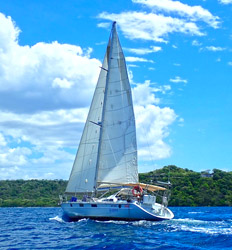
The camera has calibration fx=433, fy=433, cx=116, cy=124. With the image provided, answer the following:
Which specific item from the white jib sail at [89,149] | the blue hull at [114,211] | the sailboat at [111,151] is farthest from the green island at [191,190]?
the blue hull at [114,211]

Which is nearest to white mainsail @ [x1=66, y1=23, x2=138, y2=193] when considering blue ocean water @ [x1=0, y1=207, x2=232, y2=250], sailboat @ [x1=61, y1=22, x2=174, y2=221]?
sailboat @ [x1=61, y1=22, x2=174, y2=221]

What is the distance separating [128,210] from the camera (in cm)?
4000

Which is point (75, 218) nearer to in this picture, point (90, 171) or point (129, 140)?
point (90, 171)

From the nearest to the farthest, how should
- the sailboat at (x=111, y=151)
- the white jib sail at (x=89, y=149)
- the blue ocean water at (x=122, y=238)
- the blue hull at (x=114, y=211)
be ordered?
the blue ocean water at (x=122, y=238) → the blue hull at (x=114, y=211) → the sailboat at (x=111, y=151) → the white jib sail at (x=89, y=149)

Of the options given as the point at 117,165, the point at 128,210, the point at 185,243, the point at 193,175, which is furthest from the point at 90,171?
the point at 193,175

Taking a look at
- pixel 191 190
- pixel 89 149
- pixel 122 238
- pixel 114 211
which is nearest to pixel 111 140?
pixel 89 149

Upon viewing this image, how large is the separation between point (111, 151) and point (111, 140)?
1148mm

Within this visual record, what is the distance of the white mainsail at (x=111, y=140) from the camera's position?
1752 inches

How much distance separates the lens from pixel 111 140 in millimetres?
44844

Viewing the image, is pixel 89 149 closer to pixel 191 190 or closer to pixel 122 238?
pixel 122 238

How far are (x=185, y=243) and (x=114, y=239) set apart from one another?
4.83m

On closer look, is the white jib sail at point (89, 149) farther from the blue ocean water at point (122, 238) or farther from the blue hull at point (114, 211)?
the blue ocean water at point (122, 238)

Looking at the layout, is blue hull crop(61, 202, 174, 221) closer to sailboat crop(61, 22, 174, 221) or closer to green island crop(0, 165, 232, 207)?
sailboat crop(61, 22, 174, 221)

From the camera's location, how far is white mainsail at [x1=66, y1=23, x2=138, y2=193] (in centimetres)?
4450
